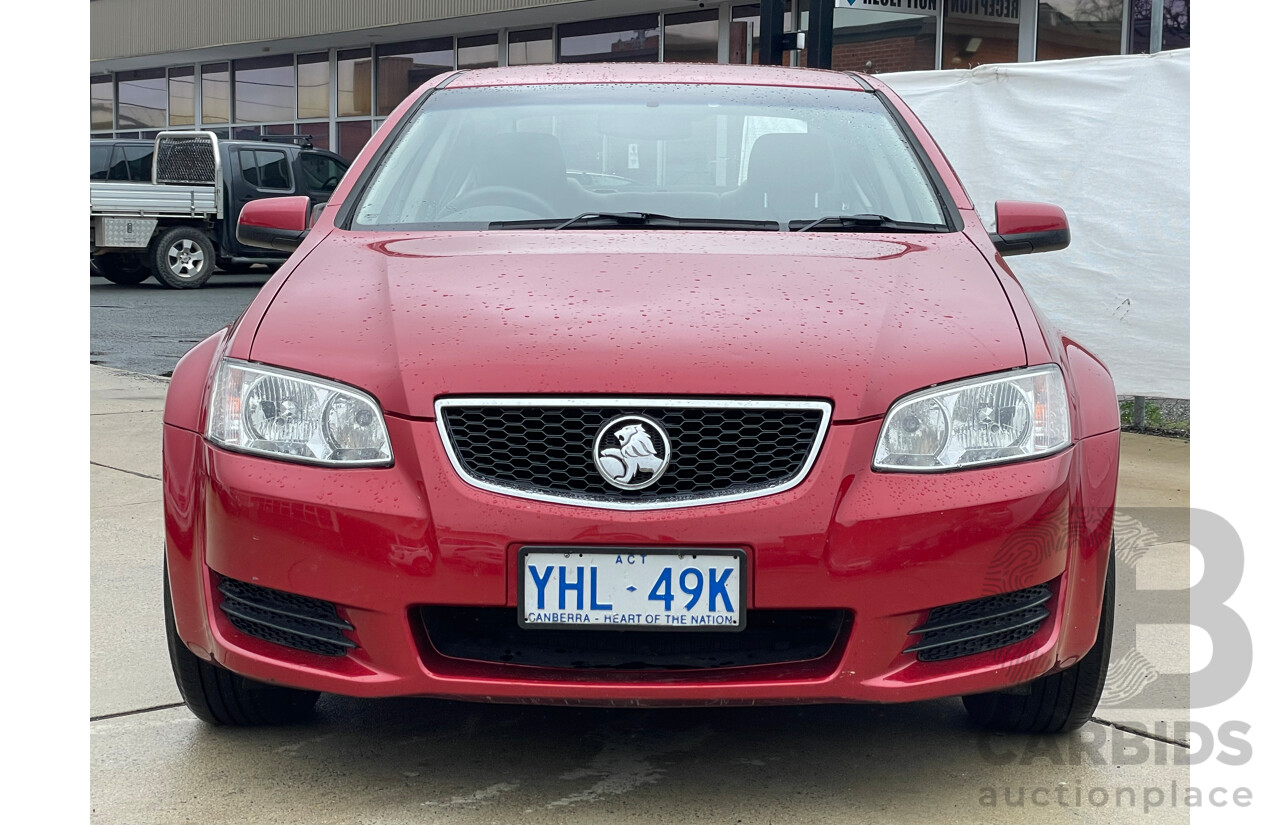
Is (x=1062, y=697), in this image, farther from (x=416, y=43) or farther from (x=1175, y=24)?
(x=416, y=43)

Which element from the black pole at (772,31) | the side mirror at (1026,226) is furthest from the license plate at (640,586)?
the black pole at (772,31)

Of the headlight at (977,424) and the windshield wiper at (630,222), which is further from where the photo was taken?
the windshield wiper at (630,222)

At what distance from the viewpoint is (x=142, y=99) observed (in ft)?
109

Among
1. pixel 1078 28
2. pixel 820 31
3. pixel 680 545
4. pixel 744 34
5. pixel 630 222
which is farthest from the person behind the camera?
pixel 744 34

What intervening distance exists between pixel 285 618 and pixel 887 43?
15710 mm

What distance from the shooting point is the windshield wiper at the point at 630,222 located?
3.43 metres

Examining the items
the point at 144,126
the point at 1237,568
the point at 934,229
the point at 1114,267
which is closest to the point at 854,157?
the point at 934,229

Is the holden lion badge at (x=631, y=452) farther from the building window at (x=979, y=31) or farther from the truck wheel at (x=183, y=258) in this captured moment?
the truck wheel at (x=183, y=258)

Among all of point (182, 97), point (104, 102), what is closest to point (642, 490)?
point (182, 97)


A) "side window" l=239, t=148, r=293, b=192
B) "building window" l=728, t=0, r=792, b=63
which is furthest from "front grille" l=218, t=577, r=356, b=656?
"building window" l=728, t=0, r=792, b=63

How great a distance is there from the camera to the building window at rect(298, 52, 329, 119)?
2806cm

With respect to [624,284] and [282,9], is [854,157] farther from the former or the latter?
[282,9]

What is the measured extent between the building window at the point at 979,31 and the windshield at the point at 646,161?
45.6ft

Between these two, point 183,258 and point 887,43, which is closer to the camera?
point 887,43
